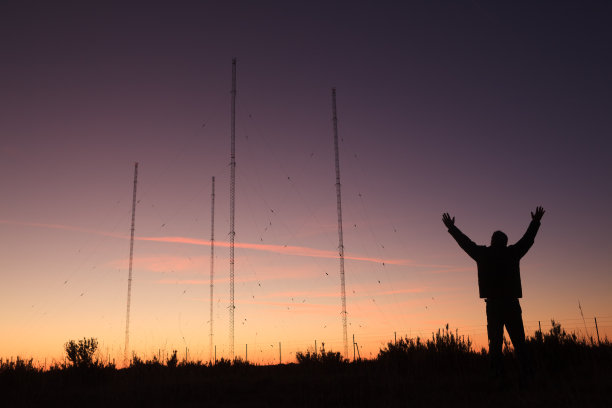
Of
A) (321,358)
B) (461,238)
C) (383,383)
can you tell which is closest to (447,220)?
(461,238)

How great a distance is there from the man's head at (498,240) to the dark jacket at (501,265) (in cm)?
8

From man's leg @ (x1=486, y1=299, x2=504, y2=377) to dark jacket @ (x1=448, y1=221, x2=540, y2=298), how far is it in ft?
0.72

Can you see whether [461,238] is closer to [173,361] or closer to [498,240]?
[498,240]

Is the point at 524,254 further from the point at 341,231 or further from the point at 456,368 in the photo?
the point at 341,231

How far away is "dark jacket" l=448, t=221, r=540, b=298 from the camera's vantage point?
10.5 m

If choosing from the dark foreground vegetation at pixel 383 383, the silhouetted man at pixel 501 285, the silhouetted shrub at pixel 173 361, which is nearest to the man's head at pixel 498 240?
the silhouetted man at pixel 501 285

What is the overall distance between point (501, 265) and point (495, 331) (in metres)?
1.29

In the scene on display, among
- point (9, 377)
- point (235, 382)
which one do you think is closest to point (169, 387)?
point (235, 382)

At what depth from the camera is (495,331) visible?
10586mm

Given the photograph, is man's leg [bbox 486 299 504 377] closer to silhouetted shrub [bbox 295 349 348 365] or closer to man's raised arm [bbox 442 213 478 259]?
man's raised arm [bbox 442 213 478 259]

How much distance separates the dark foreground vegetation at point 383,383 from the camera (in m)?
10.5

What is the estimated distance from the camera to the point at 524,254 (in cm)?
1073

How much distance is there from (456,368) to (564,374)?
2.79 metres

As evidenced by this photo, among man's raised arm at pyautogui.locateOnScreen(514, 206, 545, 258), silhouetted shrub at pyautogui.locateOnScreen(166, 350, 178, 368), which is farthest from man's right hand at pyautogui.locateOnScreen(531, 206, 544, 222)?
silhouetted shrub at pyautogui.locateOnScreen(166, 350, 178, 368)
